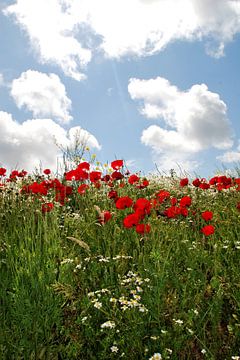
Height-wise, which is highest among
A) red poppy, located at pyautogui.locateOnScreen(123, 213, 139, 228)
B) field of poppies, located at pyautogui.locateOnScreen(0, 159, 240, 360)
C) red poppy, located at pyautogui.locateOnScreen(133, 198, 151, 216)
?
red poppy, located at pyautogui.locateOnScreen(133, 198, 151, 216)

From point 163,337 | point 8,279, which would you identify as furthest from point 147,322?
point 8,279

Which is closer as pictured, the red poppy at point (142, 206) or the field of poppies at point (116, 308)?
the field of poppies at point (116, 308)

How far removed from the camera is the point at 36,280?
11.6 ft

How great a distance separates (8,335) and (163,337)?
1.08m

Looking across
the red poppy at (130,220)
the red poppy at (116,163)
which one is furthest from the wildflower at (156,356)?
the red poppy at (116,163)

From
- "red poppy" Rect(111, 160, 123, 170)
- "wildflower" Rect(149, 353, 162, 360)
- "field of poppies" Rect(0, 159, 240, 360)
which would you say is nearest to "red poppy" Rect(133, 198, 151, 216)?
"field of poppies" Rect(0, 159, 240, 360)

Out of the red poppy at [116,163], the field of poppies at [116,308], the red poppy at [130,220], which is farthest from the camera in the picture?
the red poppy at [116,163]

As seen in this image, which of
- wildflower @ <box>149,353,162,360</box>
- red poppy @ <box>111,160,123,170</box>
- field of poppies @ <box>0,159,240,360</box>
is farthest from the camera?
red poppy @ <box>111,160,123,170</box>

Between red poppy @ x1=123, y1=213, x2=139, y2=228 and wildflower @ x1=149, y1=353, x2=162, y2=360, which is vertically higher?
red poppy @ x1=123, y1=213, x2=139, y2=228

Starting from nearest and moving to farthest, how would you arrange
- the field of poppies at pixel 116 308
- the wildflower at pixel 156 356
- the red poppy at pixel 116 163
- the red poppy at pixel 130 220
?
the wildflower at pixel 156 356 → the field of poppies at pixel 116 308 → the red poppy at pixel 130 220 → the red poppy at pixel 116 163

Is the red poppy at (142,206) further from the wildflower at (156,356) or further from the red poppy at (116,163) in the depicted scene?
the red poppy at (116,163)

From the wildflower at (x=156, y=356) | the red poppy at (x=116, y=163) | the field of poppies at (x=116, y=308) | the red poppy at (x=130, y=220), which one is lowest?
the wildflower at (x=156, y=356)

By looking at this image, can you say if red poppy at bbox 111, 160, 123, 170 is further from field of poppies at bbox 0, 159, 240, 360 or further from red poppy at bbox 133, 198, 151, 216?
red poppy at bbox 133, 198, 151, 216

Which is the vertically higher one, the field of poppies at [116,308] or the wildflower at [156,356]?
the field of poppies at [116,308]
